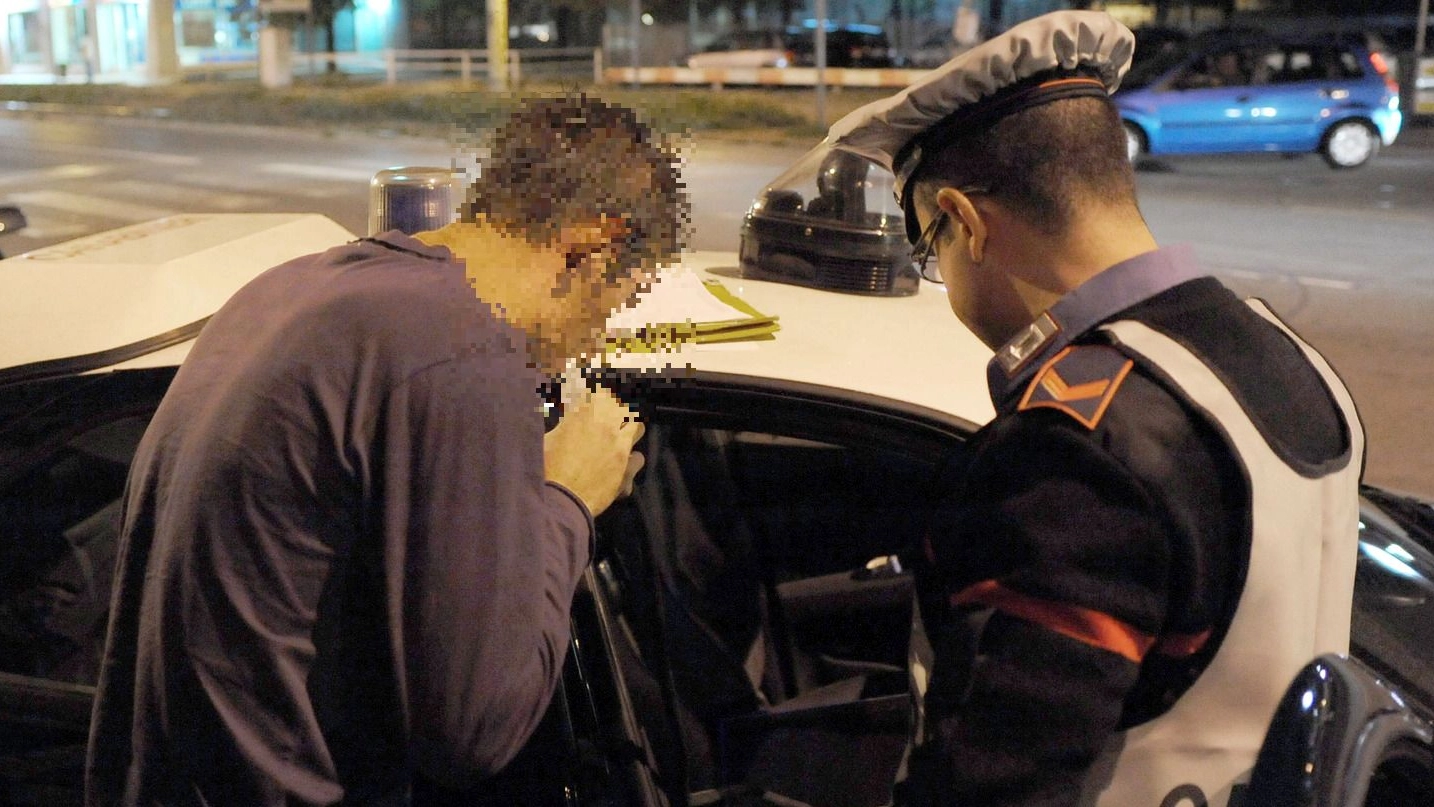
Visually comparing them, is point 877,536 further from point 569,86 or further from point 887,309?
point 569,86

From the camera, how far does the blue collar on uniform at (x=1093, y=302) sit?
4.16 feet

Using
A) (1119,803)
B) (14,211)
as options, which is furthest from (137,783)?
(14,211)

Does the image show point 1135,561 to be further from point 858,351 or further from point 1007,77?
point 858,351

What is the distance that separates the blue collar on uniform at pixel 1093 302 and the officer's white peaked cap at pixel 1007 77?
19 centimetres

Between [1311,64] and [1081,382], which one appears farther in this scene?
[1311,64]

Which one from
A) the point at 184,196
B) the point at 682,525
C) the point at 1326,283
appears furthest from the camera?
the point at 184,196

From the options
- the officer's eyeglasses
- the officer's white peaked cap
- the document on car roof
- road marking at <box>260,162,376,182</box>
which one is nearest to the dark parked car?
road marking at <box>260,162,376,182</box>

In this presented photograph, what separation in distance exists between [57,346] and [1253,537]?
166cm

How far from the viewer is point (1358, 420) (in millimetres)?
1352

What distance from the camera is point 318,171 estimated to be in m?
15.7

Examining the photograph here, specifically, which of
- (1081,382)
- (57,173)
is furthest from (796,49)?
(1081,382)

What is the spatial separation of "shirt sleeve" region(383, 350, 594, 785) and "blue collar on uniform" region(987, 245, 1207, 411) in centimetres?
45

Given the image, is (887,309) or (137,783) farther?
(887,309)

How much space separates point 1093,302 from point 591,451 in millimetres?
529
